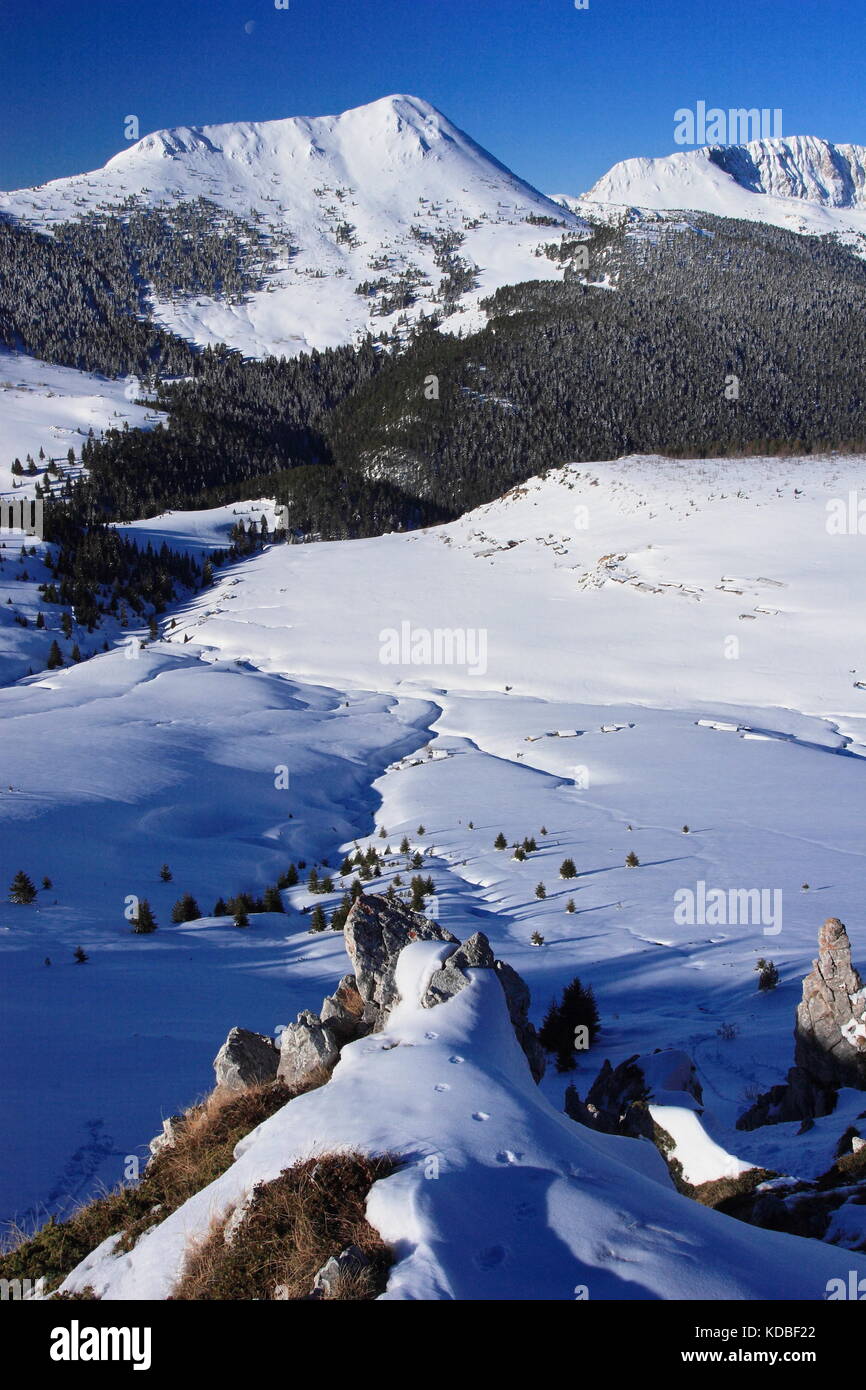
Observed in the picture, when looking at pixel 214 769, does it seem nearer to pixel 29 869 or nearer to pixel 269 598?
pixel 29 869

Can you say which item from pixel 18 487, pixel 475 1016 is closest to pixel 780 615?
pixel 475 1016

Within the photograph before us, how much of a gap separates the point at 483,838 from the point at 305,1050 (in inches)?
606

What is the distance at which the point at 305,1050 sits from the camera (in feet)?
25.6

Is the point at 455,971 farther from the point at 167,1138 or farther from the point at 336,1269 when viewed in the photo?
the point at 336,1269

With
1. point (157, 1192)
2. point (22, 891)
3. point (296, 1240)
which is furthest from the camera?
point (22, 891)

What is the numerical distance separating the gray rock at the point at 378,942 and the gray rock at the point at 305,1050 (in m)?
0.82

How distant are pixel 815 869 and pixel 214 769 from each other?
20.7 metres

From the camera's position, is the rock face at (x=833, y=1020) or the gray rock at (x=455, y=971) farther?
the rock face at (x=833, y=1020)

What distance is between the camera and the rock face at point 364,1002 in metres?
7.90

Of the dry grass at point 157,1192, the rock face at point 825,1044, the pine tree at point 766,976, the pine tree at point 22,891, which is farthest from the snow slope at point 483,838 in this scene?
the dry grass at point 157,1192

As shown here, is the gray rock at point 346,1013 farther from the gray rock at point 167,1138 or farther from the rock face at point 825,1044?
the rock face at point 825,1044

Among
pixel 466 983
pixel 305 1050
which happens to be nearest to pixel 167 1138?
pixel 305 1050
